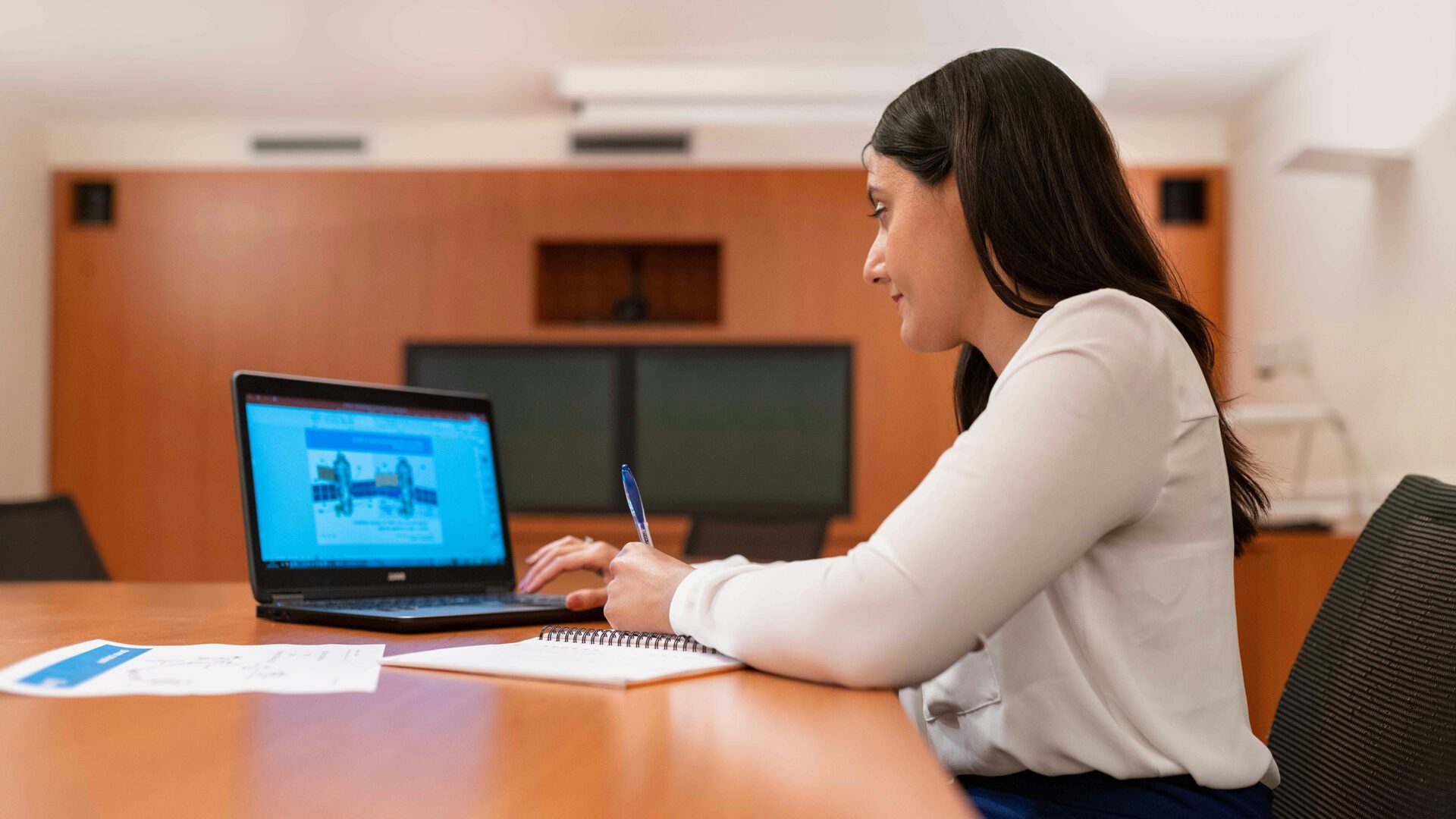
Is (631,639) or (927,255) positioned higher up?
(927,255)

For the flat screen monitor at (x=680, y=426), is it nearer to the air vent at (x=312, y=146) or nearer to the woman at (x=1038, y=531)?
the air vent at (x=312, y=146)

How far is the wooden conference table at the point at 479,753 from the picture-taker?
1.69ft

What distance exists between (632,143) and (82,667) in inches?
179

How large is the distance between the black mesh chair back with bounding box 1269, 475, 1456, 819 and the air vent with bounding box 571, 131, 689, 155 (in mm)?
4317

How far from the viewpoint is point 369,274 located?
5.17 m

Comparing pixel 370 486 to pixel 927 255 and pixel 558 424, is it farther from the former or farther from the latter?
pixel 558 424

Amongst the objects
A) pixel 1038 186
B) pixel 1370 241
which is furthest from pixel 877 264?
pixel 1370 241

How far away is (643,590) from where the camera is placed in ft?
3.17

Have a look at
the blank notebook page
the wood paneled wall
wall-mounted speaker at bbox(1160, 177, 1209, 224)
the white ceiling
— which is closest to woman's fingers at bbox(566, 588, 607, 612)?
the blank notebook page

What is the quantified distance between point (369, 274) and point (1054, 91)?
464cm

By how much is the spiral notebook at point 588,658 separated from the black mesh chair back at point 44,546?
6.93 ft

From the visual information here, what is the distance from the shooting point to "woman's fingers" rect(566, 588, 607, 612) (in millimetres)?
1207

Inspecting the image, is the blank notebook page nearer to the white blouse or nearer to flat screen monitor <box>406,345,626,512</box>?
the white blouse

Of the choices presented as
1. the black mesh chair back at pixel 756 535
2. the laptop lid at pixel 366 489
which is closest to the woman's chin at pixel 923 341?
the laptop lid at pixel 366 489
